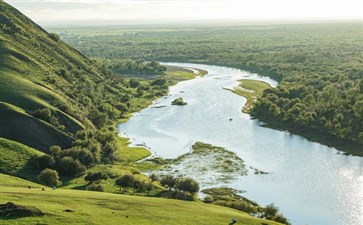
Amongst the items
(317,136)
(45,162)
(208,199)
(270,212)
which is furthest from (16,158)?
(317,136)

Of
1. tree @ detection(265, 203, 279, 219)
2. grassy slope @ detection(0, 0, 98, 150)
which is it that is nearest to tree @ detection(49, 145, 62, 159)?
grassy slope @ detection(0, 0, 98, 150)

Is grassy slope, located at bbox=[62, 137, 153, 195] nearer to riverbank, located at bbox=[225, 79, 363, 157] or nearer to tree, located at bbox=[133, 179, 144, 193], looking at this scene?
tree, located at bbox=[133, 179, 144, 193]

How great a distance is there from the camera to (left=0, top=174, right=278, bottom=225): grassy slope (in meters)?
65.2

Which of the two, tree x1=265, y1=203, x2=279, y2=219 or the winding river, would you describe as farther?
the winding river

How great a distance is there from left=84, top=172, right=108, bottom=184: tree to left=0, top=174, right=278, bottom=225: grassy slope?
15.7m

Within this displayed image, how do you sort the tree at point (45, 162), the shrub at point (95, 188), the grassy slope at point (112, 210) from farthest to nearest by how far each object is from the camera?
1. the tree at point (45, 162)
2. the shrub at point (95, 188)
3. the grassy slope at point (112, 210)

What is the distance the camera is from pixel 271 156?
12531 cm

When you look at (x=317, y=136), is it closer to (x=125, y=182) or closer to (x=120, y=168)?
(x=120, y=168)

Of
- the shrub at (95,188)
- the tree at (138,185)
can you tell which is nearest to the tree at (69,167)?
the shrub at (95,188)

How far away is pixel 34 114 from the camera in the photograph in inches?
4970

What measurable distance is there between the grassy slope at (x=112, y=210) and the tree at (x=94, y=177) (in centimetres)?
1566

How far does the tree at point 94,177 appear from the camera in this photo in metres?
97.2

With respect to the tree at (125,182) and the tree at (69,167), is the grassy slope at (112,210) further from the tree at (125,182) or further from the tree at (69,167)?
the tree at (69,167)

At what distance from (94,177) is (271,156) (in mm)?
51450
